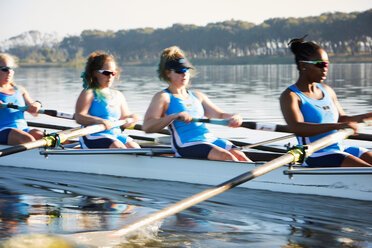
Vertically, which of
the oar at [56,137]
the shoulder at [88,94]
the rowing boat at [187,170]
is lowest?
the rowing boat at [187,170]

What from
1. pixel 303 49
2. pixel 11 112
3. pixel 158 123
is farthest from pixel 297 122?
pixel 11 112

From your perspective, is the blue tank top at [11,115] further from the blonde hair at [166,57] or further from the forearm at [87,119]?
the blonde hair at [166,57]

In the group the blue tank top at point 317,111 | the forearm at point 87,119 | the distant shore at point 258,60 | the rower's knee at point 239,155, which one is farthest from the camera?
the distant shore at point 258,60

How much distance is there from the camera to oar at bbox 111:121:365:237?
15.3ft

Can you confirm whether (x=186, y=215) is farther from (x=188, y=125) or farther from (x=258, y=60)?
(x=258, y=60)

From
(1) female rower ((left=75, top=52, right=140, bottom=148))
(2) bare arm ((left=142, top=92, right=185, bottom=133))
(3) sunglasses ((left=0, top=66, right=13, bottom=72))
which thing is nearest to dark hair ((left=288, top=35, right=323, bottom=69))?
(2) bare arm ((left=142, top=92, right=185, bottom=133))

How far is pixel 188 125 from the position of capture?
7.39 metres

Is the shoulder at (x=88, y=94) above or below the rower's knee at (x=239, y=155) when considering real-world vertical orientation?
above

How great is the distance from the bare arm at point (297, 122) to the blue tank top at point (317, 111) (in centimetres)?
7

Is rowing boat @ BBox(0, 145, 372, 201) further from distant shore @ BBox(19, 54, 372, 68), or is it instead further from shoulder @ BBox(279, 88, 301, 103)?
distant shore @ BBox(19, 54, 372, 68)

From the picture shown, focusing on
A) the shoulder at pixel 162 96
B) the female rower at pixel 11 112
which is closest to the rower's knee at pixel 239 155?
the shoulder at pixel 162 96

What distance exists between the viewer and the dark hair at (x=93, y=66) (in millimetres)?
8266

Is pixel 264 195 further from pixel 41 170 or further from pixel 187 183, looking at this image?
pixel 41 170

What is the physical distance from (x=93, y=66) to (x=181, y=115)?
1.97 m
